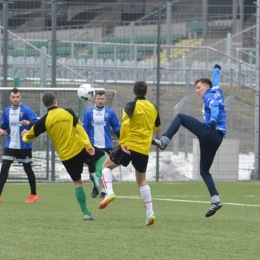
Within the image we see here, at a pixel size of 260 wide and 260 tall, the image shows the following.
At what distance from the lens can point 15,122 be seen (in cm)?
1491

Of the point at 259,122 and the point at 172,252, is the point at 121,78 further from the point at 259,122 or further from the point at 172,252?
the point at 172,252

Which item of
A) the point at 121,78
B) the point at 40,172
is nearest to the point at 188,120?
the point at 40,172

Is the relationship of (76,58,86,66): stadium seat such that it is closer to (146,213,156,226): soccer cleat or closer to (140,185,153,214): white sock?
(140,185,153,214): white sock

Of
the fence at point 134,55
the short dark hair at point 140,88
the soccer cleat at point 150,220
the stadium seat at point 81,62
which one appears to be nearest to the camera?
the soccer cleat at point 150,220

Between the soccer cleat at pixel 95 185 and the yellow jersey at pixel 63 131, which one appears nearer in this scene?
the yellow jersey at pixel 63 131

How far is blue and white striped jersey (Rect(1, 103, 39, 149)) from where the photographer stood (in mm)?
14617

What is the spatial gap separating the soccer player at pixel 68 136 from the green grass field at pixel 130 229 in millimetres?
540

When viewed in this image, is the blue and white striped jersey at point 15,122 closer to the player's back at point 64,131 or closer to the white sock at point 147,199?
the player's back at point 64,131

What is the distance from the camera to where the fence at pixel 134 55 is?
19.9 m

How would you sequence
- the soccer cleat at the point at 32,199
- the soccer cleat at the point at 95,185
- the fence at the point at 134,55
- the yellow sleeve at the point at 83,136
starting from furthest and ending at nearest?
the fence at the point at 134,55
the soccer cleat at the point at 95,185
the soccer cleat at the point at 32,199
the yellow sleeve at the point at 83,136

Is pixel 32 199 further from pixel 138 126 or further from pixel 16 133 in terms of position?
pixel 138 126

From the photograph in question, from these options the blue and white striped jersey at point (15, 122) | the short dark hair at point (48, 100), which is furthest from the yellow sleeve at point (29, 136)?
the blue and white striped jersey at point (15, 122)

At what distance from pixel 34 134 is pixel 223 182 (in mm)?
9158

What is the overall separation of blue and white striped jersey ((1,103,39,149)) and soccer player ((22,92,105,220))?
364cm
